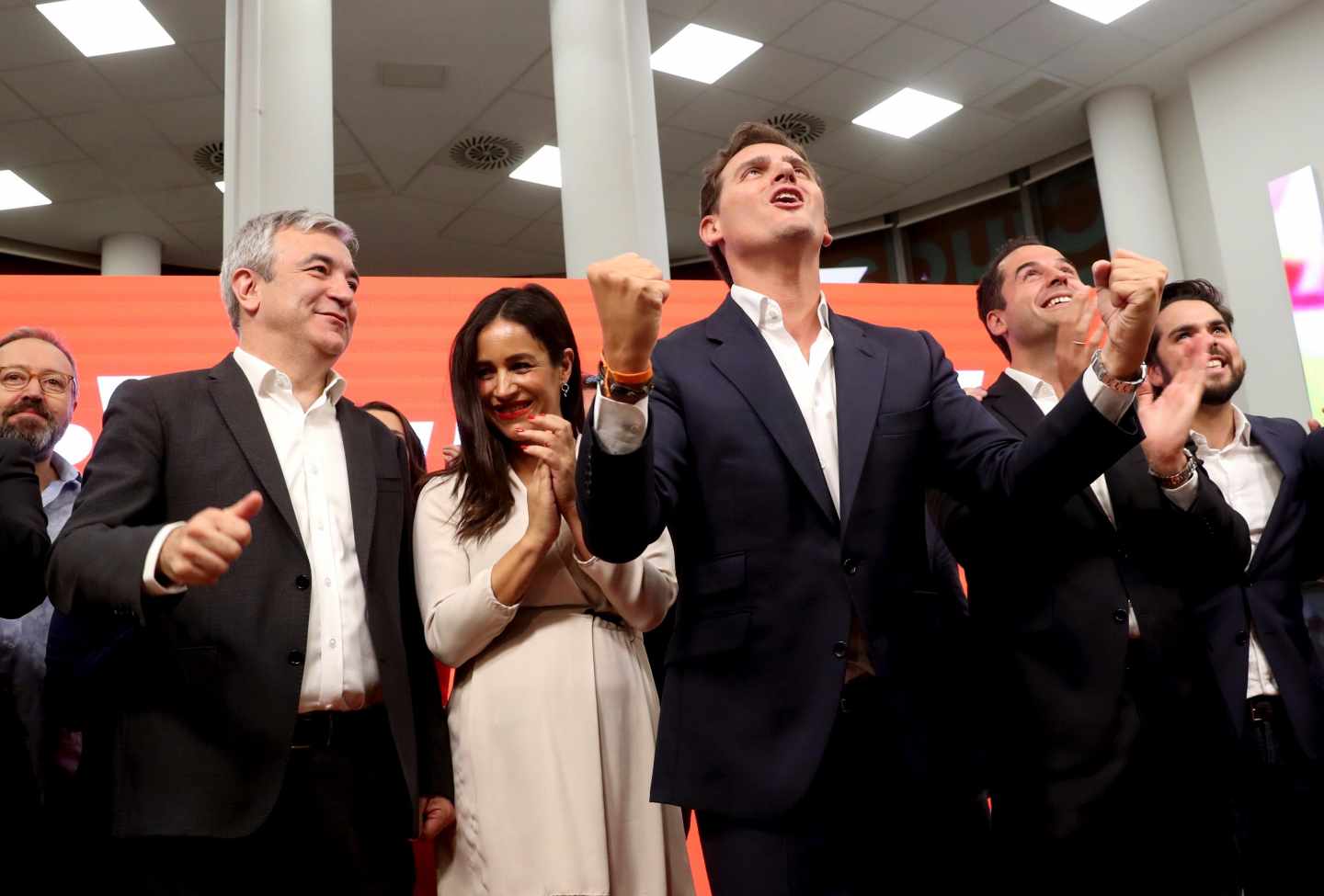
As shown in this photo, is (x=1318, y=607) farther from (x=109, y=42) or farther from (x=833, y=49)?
(x=109, y=42)

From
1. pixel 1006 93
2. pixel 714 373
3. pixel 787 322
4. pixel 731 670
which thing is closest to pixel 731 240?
pixel 787 322

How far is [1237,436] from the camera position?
255 cm

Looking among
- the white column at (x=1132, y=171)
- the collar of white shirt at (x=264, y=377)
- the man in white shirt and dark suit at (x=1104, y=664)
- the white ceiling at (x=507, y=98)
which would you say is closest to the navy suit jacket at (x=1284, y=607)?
the man in white shirt and dark suit at (x=1104, y=664)

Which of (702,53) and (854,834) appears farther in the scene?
(702,53)

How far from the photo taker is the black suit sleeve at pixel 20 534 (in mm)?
1755

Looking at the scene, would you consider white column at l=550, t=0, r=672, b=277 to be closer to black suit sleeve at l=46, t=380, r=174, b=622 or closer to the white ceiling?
the white ceiling

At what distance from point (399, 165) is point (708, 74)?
99.2 inches

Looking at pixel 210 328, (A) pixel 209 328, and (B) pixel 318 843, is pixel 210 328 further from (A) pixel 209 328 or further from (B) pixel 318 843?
(B) pixel 318 843

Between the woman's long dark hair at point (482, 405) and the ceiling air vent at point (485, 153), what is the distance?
20.5ft

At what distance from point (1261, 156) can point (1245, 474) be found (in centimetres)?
561

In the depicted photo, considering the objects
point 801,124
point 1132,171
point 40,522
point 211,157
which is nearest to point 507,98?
point 801,124

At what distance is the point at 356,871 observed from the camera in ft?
5.55

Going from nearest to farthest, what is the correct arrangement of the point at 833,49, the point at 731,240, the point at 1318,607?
the point at 731,240 < the point at 1318,607 < the point at 833,49

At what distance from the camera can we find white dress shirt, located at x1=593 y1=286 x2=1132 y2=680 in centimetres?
133
